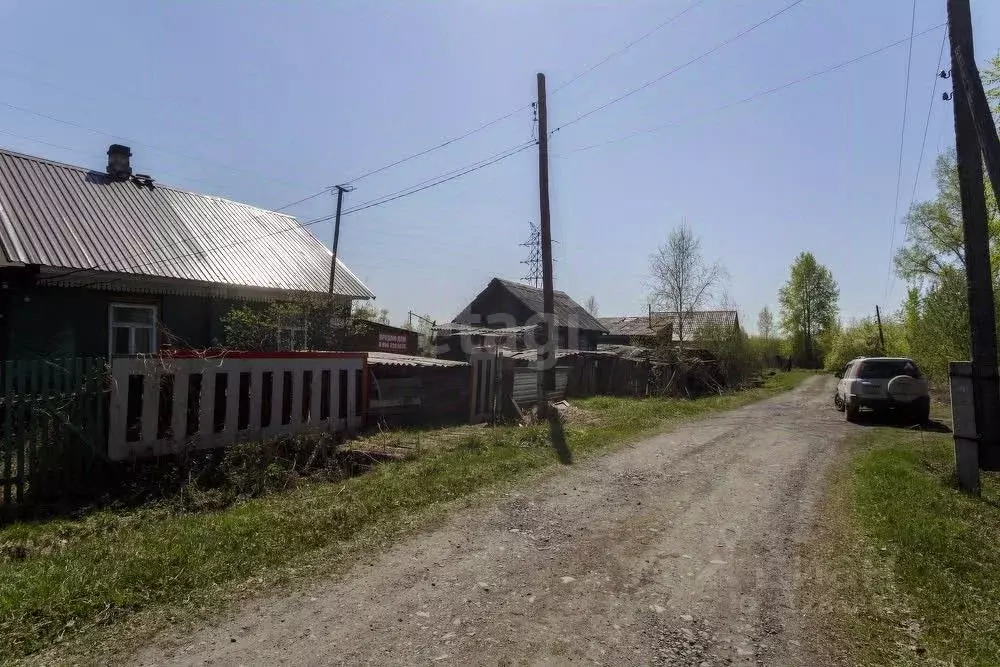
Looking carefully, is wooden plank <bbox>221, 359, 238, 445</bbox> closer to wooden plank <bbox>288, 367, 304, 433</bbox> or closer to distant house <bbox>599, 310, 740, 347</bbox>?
wooden plank <bbox>288, 367, 304, 433</bbox>

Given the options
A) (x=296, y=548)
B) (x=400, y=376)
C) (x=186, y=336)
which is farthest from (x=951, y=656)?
(x=186, y=336)

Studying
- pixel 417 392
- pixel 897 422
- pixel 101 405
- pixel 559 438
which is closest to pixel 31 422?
pixel 101 405

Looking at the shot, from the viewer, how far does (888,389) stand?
540 inches

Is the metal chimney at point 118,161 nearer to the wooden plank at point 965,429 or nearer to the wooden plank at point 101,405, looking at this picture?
the wooden plank at point 101,405

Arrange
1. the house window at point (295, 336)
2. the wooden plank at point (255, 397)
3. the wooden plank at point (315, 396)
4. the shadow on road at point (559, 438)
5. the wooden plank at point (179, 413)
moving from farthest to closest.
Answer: the house window at point (295, 336), the wooden plank at point (315, 396), the shadow on road at point (559, 438), the wooden plank at point (255, 397), the wooden plank at point (179, 413)

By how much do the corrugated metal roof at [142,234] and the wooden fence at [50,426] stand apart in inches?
256

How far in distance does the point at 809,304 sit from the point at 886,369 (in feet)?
178

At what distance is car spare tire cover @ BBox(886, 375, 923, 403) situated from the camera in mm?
13629

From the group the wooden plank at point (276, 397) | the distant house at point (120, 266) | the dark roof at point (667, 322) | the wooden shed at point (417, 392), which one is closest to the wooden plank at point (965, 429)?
the wooden shed at point (417, 392)

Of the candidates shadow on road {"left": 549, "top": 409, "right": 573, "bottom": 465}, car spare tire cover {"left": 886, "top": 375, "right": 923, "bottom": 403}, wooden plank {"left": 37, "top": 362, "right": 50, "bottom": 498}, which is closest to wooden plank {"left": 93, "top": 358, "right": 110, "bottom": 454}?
wooden plank {"left": 37, "top": 362, "right": 50, "bottom": 498}

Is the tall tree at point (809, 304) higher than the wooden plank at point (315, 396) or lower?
higher

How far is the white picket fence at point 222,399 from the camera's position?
721 centimetres

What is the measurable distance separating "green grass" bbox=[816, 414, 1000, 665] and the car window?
670cm

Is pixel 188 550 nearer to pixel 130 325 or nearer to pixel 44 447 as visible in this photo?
pixel 44 447
